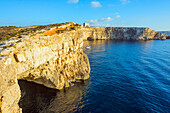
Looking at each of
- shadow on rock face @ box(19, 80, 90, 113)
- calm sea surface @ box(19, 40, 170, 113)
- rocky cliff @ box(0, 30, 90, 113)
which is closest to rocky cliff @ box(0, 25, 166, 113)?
rocky cliff @ box(0, 30, 90, 113)

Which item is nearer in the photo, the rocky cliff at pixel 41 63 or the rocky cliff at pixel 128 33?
the rocky cliff at pixel 41 63

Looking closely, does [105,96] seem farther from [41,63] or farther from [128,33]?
[128,33]

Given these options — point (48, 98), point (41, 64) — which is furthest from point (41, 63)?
point (48, 98)

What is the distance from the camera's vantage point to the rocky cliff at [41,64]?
523 inches

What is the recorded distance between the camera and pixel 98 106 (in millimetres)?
24219

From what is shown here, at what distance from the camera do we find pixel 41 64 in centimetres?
2527

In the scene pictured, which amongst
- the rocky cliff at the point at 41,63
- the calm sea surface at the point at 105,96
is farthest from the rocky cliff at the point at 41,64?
→ the calm sea surface at the point at 105,96

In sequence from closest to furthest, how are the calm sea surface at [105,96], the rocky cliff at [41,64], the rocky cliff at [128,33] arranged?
the rocky cliff at [41,64] < the calm sea surface at [105,96] < the rocky cliff at [128,33]

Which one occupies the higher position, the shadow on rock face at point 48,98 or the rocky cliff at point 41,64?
the rocky cliff at point 41,64

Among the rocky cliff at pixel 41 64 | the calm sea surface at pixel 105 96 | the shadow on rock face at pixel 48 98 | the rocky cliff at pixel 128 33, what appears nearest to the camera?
A: the rocky cliff at pixel 41 64

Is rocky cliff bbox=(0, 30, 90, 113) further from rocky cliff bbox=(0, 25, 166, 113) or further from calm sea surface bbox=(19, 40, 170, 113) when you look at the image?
calm sea surface bbox=(19, 40, 170, 113)

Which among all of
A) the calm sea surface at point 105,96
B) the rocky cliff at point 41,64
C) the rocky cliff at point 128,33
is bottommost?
the calm sea surface at point 105,96

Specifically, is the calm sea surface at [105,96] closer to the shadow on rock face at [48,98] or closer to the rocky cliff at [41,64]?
the shadow on rock face at [48,98]

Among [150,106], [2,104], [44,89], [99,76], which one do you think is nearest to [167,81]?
[150,106]
